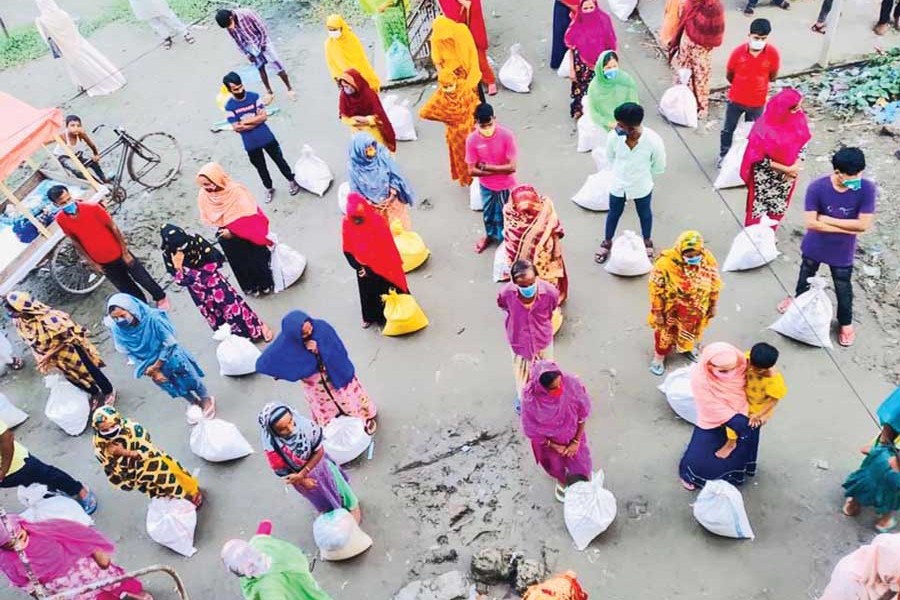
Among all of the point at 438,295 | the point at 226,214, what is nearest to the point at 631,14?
the point at 438,295

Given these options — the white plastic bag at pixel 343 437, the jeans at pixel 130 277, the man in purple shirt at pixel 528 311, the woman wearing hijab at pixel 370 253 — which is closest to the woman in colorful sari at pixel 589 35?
the woman wearing hijab at pixel 370 253

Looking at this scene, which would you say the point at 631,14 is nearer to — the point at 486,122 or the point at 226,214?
the point at 486,122

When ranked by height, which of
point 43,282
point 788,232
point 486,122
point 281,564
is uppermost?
point 486,122

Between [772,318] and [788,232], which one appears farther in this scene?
[788,232]

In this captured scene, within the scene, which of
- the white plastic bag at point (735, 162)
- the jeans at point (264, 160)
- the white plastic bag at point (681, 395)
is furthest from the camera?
the jeans at point (264, 160)

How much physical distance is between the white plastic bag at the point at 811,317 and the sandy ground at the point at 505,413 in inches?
5.2

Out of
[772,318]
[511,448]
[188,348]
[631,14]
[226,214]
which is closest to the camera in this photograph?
[511,448]

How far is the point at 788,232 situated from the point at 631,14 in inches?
179

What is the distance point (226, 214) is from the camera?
599 centimetres

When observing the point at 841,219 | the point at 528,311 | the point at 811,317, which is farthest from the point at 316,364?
→ the point at 841,219

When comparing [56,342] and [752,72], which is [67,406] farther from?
[752,72]

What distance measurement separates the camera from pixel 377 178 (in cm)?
608

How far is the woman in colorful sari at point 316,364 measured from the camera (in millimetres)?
4469

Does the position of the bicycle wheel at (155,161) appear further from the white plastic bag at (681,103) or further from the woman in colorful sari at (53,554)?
the white plastic bag at (681,103)
